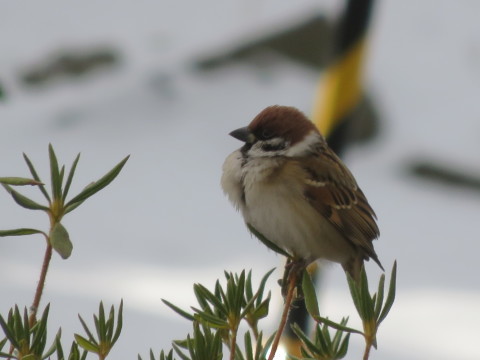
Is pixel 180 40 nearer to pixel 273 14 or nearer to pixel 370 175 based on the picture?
pixel 273 14

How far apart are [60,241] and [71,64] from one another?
463 cm

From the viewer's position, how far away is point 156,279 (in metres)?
3.93

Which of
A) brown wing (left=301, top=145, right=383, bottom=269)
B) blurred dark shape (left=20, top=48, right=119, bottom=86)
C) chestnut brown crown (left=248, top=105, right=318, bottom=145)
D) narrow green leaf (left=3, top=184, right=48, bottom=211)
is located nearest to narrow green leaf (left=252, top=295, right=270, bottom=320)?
narrow green leaf (left=3, top=184, right=48, bottom=211)

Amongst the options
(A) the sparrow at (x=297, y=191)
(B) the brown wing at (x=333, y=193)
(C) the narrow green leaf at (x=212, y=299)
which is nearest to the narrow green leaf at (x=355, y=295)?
(C) the narrow green leaf at (x=212, y=299)

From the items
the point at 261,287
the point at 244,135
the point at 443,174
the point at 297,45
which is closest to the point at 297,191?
the point at 244,135

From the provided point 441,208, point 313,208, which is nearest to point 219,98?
point 441,208

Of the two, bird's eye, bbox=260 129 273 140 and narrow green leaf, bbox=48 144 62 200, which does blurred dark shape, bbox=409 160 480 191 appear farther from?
narrow green leaf, bbox=48 144 62 200

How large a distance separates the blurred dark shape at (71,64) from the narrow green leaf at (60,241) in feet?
14.7

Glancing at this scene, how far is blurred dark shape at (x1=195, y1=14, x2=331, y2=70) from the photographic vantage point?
5.45 meters

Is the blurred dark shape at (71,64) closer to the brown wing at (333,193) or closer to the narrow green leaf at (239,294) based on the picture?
the brown wing at (333,193)

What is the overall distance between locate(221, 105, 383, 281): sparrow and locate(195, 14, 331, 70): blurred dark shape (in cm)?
325

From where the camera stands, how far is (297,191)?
2.17m

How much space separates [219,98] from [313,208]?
3.05 metres

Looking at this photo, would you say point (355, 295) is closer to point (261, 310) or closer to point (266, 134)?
point (261, 310)
